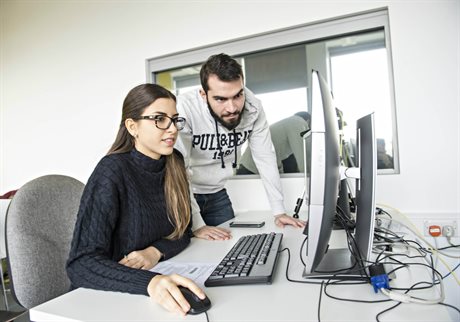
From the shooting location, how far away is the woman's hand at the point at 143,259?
905mm

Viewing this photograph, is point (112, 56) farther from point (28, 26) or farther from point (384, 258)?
point (384, 258)

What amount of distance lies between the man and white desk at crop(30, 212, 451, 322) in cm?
61

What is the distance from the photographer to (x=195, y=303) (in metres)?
0.62

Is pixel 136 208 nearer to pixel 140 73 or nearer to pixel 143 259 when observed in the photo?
pixel 143 259

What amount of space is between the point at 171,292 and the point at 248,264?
0.23 metres

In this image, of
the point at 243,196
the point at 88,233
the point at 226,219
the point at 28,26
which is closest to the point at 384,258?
the point at 88,233

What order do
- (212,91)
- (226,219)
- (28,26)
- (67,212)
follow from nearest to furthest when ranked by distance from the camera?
(67,212), (212,91), (226,219), (28,26)

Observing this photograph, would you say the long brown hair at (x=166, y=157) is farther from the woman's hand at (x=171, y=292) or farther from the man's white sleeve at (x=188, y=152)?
the woman's hand at (x=171, y=292)

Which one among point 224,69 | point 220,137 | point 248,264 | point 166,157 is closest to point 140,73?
point 220,137

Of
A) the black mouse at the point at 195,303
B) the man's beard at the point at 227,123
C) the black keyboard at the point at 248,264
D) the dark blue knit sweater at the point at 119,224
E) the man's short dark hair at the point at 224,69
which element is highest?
the man's short dark hair at the point at 224,69

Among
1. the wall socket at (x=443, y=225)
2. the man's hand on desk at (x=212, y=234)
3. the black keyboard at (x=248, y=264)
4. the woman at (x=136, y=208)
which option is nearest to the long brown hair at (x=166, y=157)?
the woman at (x=136, y=208)

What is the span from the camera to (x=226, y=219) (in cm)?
180

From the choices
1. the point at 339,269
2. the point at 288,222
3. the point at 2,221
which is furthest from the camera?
the point at 2,221

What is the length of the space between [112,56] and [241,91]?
1.77 meters
